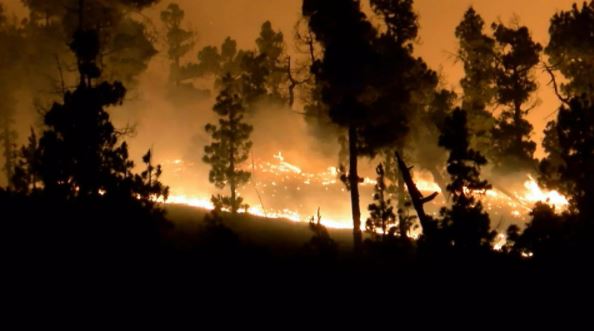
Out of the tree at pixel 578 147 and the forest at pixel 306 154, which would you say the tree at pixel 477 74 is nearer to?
the forest at pixel 306 154

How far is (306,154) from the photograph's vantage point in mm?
71250

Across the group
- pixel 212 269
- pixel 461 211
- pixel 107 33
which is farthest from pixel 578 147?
pixel 107 33

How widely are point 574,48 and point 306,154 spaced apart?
41387 millimetres

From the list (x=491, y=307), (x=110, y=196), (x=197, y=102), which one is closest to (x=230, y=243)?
(x=110, y=196)

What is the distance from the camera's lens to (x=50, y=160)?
1727 cm

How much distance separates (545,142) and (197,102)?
48693mm

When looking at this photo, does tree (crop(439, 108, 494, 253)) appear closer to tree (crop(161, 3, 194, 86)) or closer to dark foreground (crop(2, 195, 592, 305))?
dark foreground (crop(2, 195, 592, 305))

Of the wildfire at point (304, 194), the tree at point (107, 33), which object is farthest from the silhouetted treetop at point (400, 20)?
the wildfire at point (304, 194)

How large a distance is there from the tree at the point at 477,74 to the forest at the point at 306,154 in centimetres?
12

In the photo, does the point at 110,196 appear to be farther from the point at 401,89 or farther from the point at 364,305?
the point at 401,89

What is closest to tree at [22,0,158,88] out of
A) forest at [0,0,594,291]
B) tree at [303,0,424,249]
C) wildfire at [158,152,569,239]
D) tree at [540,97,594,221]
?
forest at [0,0,594,291]

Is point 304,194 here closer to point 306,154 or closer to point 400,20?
point 306,154

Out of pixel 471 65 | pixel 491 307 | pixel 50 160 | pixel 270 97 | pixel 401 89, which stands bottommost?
pixel 491 307

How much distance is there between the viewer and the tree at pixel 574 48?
1249 inches
